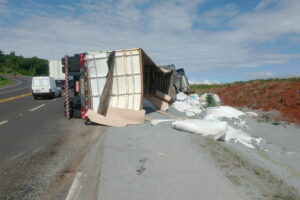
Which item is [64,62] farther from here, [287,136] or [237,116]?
[287,136]

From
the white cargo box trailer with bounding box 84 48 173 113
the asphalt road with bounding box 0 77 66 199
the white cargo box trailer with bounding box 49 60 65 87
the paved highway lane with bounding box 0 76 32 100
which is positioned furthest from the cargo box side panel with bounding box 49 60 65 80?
the white cargo box trailer with bounding box 84 48 173 113

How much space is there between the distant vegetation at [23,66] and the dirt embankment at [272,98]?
9728 centimetres

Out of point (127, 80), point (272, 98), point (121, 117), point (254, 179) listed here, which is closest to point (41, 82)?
point (127, 80)

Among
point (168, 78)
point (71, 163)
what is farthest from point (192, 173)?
point (168, 78)

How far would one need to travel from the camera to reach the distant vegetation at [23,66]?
109088mm

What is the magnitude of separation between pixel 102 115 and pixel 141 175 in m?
7.07

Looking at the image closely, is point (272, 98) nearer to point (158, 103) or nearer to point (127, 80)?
point (158, 103)

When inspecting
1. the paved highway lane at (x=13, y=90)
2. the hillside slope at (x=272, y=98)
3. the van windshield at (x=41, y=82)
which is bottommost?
the paved highway lane at (x=13, y=90)

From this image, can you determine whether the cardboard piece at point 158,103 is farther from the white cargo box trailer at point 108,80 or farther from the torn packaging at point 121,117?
the torn packaging at point 121,117

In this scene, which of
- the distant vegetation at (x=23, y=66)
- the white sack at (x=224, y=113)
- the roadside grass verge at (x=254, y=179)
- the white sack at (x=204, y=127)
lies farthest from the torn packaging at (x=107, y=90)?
the distant vegetation at (x=23, y=66)

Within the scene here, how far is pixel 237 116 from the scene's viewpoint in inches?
597

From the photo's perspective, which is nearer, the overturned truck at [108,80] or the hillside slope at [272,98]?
the overturned truck at [108,80]

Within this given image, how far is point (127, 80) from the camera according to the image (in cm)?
1281

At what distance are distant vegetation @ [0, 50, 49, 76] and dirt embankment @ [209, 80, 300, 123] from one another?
319ft
